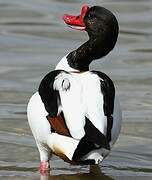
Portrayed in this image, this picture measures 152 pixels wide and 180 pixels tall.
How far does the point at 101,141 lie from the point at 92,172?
117 cm

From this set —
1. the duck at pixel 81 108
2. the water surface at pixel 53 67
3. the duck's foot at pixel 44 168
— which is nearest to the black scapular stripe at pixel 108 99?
the duck at pixel 81 108

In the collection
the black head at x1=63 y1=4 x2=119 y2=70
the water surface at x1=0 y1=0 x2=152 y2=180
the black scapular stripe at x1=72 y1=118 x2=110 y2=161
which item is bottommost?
the water surface at x1=0 y1=0 x2=152 y2=180

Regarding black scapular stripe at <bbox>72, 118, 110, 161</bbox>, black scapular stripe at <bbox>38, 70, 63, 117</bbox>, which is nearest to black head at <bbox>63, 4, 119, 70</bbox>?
black scapular stripe at <bbox>38, 70, 63, 117</bbox>

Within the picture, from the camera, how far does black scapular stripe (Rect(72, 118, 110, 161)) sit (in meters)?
7.98

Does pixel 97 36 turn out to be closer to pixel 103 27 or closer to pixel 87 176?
pixel 103 27

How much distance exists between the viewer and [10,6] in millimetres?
16266

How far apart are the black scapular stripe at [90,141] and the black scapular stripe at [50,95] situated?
Result: 0.38 metres

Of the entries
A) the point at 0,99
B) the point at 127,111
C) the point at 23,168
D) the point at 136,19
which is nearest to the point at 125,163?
the point at 23,168

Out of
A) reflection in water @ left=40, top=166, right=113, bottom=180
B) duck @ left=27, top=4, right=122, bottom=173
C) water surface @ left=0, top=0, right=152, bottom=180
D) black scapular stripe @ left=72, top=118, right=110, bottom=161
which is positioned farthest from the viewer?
water surface @ left=0, top=0, right=152, bottom=180

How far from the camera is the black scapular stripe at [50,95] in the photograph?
328 inches

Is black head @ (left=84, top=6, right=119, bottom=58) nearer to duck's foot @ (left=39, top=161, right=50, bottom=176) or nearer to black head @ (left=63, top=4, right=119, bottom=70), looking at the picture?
black head @ (left=63, top=4, right=119, bottom=70)

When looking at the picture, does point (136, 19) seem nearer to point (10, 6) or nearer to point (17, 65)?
point (10, 6)

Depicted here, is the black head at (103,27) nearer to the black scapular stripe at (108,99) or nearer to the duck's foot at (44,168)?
the black scapular stripe at (108,99)

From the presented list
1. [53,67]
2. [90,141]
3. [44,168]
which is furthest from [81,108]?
[53,67]
